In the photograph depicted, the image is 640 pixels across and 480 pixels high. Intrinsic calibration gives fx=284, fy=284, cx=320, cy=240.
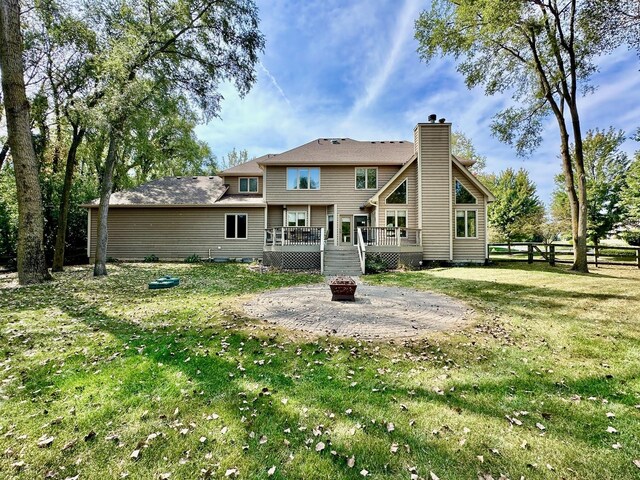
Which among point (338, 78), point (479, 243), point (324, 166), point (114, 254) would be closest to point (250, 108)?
point (324, 166)

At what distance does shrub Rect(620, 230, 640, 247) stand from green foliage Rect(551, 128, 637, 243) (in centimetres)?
148

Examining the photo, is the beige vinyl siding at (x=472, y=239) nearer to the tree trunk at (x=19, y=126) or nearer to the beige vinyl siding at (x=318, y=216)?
the beige vinyl siding at (x=318, y=216)

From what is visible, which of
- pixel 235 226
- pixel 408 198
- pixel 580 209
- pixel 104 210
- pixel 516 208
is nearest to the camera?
pixel 104 210

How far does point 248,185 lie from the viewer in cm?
2000

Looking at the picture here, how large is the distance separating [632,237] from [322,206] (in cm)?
2518

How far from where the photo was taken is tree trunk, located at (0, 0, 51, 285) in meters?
8.50

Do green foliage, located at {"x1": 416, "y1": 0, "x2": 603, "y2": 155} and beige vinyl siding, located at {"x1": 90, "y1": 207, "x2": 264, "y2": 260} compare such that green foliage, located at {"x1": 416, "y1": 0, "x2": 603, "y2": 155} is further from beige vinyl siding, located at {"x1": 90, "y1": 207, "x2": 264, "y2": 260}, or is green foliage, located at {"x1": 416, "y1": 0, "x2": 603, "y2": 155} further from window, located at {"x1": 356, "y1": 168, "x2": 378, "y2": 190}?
Result: beige vinyl siding, located at {"x1": 90, "y1": 207, "x2": 264, "y2": 260}

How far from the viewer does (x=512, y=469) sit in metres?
2.25

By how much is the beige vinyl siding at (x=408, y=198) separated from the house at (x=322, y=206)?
0.06m

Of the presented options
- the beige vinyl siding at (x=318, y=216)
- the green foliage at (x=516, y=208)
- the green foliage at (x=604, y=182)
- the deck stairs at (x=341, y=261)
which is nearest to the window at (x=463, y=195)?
the deck stairs at (x=341, y=261)

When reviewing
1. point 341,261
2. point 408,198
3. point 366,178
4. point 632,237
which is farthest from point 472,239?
point 632,237

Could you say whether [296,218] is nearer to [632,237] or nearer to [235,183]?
[235,183]

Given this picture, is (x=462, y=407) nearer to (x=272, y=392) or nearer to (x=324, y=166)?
(x=272, y=392)

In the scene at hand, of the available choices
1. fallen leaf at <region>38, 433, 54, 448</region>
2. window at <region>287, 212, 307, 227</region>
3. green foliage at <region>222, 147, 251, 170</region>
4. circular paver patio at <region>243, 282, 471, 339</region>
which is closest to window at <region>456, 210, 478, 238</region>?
circular paver patio at <region>243, 282, 471, 339</region>
